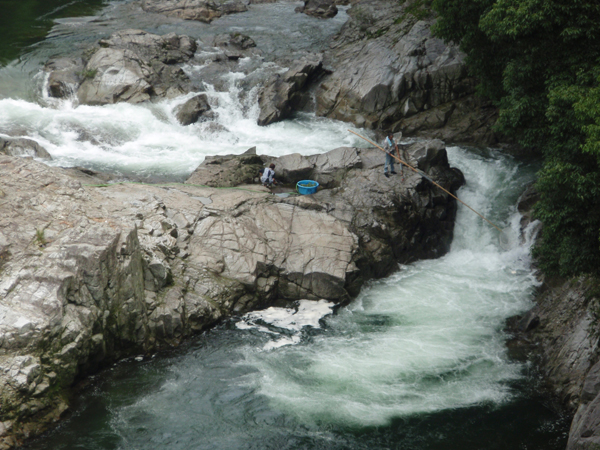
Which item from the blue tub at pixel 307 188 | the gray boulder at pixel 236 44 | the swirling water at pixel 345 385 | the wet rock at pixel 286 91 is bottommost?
the swirling water at pixel 345 385

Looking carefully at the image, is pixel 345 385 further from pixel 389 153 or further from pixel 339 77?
pixel 339 77

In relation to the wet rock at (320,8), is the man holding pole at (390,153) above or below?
below

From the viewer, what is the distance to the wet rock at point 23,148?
22.5m

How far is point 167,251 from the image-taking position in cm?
1627

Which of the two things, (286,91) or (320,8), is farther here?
(320,8)

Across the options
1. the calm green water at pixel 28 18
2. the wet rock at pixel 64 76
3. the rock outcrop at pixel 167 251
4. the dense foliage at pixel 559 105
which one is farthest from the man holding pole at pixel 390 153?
the calm green water at pixel 28 18

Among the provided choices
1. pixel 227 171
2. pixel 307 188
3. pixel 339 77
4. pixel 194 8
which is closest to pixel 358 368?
pixel 307 188

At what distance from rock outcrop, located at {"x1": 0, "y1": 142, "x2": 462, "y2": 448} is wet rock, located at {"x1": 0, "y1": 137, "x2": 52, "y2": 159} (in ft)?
12.6

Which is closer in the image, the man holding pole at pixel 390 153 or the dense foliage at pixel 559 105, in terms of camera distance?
the dense foliage at pixel 559 105

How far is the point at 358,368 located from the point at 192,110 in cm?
1781

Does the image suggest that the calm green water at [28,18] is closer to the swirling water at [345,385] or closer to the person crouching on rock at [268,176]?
the person crouching on rock at [268,176]

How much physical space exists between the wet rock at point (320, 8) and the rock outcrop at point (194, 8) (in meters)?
4.76

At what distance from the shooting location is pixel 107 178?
2131cm

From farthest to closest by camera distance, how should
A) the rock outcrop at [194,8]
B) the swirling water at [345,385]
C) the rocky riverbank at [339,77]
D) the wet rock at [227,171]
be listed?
the rock outcrop at [194,8]
the rocky riverbank at [339,77]
the wet rock at [227,171]
the swirling water at [345,385]
